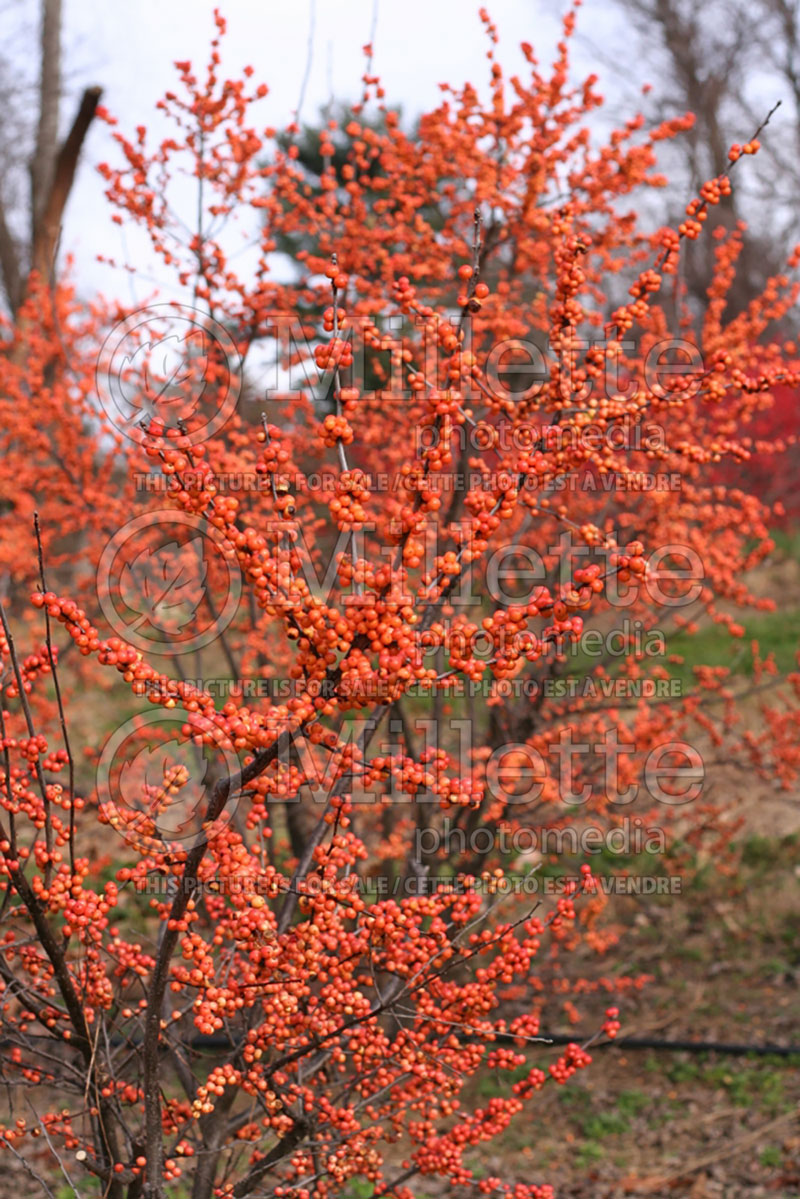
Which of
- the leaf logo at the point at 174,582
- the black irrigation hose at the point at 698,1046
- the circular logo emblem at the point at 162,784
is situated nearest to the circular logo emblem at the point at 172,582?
the leaf logo at the point at 174,582

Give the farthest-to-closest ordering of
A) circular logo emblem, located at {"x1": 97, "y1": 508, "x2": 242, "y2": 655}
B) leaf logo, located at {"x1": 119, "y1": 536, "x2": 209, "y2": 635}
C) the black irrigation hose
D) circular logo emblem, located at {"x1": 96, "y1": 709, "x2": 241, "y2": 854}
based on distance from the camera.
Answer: the black irrigation hose → leaf logo, located at {"x1": 119, "y1": 536, "x2": 209, "y2": 635} → circular logo emblem, located at {"x1": 97, "y1": 508, "x2": 242, "y2": 655} → circular logo emblem, located at {"x1": 96, "y1": 709, "x2": 241, "y2": 854}

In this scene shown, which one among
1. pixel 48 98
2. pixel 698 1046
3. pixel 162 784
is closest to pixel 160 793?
pixel 162 784

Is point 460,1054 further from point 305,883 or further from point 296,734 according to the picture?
point 296,734

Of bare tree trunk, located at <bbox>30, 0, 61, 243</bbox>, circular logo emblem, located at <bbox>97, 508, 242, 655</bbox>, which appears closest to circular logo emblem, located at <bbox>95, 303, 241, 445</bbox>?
circular logo emblem, located at <bbox>97, 508, 242, 655</bbox>

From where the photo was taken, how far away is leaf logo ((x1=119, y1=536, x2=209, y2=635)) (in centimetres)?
493

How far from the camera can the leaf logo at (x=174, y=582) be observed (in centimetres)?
493

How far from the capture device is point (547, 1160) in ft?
15.8

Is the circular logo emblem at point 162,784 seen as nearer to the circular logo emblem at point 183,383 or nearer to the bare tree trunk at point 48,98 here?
the circular logo emblem at point 183,383

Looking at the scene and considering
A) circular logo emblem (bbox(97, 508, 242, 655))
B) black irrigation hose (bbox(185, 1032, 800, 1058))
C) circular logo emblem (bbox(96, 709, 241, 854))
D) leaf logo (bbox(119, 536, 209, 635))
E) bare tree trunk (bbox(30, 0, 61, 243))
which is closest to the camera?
circular logo emblem (bbox(96, 709, 241, 854))

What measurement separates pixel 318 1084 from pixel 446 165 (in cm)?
400

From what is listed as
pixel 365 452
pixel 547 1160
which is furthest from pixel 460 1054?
pixel 365 452

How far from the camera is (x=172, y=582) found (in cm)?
518

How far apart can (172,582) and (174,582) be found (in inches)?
1.4

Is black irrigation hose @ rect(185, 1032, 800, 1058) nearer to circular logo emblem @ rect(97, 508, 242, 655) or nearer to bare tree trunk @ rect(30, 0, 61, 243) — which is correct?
circular logo emblem @ rect(97, 508, 242, 655)
